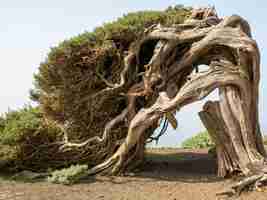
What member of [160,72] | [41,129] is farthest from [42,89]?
[160,72]

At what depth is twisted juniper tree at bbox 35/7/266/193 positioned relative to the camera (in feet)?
32.1

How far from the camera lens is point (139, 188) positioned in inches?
352

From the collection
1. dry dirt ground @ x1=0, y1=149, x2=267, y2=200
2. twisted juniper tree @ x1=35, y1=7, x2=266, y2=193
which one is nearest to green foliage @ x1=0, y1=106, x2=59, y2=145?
twisted juniper tree @ x1=35, y1=7, x2=266, y2=193

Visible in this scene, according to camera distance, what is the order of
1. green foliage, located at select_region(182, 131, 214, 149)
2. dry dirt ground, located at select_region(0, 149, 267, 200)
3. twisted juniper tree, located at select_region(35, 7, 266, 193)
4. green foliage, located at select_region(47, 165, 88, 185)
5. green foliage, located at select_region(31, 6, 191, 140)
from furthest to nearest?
1. green foliage, located at select_region(182, 131, 214, 149)
2. green foliage, located at select_region(31, 6, 191, 140)
3. twisted juniper tree, located at select_region(35, 7, 266, 193)
4. green foliage, located at select_region(47, 165, 88, 185)
5. dry dirt ground, located at select_region(0, 149, 267, 200)

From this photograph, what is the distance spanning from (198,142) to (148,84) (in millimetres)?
8618

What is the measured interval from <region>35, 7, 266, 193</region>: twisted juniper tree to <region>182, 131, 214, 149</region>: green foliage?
7.43 m

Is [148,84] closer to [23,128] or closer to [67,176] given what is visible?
[67,176]

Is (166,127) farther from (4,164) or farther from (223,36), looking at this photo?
(4,164)

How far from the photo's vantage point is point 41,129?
412 inches

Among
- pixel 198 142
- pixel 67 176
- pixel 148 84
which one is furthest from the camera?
pixel 198 142

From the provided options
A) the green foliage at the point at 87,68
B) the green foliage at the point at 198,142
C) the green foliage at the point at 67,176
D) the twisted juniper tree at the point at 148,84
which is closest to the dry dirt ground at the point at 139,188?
the green foliage at the point at 67,176

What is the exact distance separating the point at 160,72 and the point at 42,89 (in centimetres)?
319

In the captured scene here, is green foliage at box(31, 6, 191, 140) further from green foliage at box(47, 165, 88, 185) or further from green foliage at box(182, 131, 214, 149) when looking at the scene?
green foliage at box(182, 131, 214, 149)

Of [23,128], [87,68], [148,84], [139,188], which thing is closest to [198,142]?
[148,84]
